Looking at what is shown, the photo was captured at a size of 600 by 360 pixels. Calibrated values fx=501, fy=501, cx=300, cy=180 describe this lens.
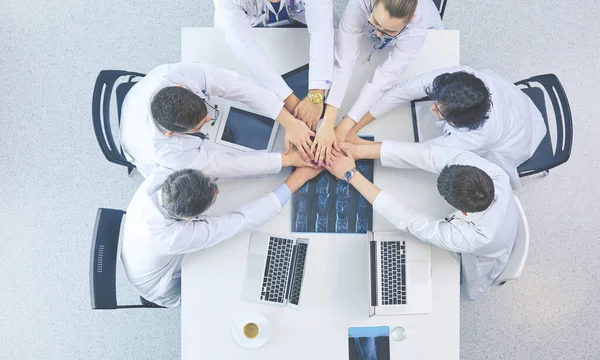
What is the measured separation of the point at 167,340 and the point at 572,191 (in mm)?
2269

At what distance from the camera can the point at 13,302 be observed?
2539mm

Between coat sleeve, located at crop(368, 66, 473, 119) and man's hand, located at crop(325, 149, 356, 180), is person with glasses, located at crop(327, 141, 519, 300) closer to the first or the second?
man's hand, located at crop(325, 149, 356, 180)

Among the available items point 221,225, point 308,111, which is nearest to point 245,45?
point 308,111

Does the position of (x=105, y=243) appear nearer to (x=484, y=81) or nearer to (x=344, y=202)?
(x=344, y=202)

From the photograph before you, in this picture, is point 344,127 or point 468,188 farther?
point 344,127

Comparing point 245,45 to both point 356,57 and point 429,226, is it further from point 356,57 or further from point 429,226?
point 429,226

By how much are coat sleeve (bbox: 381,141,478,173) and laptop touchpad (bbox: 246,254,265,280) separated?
0.60 metres

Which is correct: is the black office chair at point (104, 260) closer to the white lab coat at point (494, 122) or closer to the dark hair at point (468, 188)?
the white lab coat at point (494, 122)

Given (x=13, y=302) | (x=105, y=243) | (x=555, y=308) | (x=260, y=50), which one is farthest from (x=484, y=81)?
(x=13, y=302)

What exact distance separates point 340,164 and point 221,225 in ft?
1.69

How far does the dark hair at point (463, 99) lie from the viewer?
1805mm

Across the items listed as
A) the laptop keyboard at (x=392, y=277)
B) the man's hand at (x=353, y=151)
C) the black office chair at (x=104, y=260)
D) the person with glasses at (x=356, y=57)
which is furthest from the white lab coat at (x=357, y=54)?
the black office chair at (x=104, y=260)

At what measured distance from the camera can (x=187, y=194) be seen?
1659mm

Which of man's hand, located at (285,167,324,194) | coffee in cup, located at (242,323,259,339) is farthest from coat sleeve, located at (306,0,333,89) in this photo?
coffee in cup, located at (242,323,259,339)
